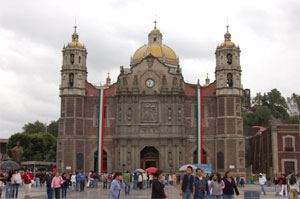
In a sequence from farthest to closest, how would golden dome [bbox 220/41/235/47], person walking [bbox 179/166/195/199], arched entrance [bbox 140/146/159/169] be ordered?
golden dome [bbox 220/41/235/47] → arched entrance [bbox 140/146/159/169] → person walking [bbox 179/166/195/199]

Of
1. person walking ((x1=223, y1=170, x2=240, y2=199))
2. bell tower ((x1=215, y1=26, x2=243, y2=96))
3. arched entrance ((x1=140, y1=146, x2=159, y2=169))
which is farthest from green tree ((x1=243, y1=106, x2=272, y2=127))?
person walking ((x1=223, y1=170, x2=240, y2=199))

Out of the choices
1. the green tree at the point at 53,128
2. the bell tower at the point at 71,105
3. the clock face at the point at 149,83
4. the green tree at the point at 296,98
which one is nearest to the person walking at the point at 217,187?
the bell tower at the point at 71,105

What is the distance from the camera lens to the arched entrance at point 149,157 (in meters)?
56.7

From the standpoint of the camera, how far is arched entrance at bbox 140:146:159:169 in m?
56.7

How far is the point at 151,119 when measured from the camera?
5625 centimetres

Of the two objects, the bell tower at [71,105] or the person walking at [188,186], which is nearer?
the person walking at [188,186]

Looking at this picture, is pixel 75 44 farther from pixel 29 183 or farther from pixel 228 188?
pixel 228 188

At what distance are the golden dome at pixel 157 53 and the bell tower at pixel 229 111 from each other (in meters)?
11.5

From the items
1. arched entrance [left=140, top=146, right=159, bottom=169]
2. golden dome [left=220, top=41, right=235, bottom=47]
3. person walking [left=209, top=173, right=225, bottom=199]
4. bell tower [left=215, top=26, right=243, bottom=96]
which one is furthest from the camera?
golden dome [left=220, top=41, right=235, bottom=47]

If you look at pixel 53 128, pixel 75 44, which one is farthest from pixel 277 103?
pixel 53 128

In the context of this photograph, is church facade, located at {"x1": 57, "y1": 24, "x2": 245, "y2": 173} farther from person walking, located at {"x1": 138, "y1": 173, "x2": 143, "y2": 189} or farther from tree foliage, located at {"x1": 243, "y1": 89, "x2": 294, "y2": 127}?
tree foliage, located at {"x1": 243, "y1": 89, "x2": 294, "y2": 127}

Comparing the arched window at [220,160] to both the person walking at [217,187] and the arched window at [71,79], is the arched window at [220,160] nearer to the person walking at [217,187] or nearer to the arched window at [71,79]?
the arched window at [71,79]

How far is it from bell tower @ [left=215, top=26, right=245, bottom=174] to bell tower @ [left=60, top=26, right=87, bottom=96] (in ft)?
57.9

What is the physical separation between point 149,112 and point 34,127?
42.5m
